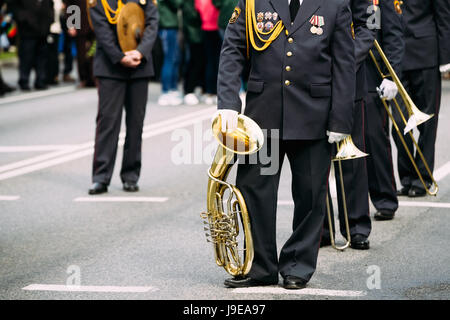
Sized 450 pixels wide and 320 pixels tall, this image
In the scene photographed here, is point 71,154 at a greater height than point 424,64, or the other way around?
point 424,64

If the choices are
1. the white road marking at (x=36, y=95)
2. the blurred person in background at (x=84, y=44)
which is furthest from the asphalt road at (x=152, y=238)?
the blurred person in background at (x=84, y=44)

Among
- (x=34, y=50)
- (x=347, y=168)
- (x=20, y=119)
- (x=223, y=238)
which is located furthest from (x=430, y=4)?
(x=34, y=50)

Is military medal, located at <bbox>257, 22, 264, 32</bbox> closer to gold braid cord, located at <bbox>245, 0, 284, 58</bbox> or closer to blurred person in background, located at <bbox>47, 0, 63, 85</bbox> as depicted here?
gold braid cord, located at <bbox>245, 0, 284, 58</bbox>

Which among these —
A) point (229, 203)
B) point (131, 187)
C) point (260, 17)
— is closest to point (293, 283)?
point (229, 203)

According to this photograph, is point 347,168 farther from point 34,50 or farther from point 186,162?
point 34,50

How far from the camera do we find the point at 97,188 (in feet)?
30.7

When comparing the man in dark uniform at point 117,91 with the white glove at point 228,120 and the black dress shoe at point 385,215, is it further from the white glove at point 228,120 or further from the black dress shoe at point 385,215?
the white glove at point 228,120

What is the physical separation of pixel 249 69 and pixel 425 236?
2.09m

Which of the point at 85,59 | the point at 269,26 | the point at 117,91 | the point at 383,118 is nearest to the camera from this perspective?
the point at 269,26

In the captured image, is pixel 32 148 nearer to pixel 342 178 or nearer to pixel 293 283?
pixel 342 178

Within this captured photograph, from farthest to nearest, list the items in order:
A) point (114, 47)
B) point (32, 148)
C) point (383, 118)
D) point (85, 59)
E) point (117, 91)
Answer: point (85, 59), point (32, 148), point (117, 91), point (114, 47), point (383, 118)

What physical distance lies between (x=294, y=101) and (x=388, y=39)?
187 cm

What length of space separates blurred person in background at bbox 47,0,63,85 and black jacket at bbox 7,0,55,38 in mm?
381

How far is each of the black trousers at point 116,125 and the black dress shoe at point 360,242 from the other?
2.97 metres
